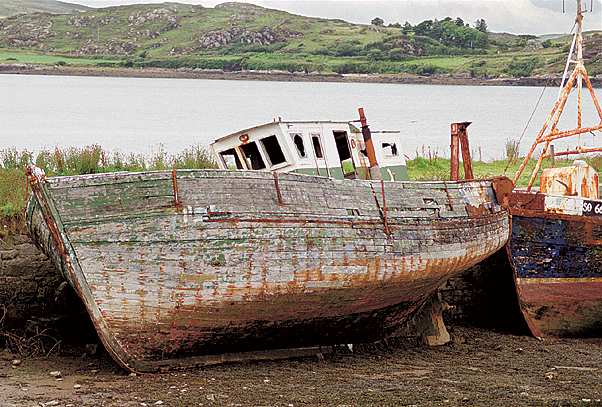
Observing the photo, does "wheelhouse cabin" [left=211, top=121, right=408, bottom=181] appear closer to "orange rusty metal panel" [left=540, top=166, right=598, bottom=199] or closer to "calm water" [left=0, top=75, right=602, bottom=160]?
"orange rusty metal panel" [left=540, top=166, right=598, bottom=199]

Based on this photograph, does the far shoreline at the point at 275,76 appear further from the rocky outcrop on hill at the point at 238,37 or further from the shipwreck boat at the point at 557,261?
the shipwreck boat at the point at 557,261

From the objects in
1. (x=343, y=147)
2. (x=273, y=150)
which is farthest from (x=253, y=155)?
(x=343, y=147)

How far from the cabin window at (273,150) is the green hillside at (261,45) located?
3323 inches

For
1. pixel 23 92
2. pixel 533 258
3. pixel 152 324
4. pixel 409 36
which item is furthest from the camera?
pixel 409 36

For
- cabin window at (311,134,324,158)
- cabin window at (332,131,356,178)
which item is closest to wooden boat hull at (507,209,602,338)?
cabin window at (332,131,356,178)

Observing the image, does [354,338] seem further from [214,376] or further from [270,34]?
[270,34]

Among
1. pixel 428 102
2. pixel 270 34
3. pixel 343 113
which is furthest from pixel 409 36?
pixel 343 113

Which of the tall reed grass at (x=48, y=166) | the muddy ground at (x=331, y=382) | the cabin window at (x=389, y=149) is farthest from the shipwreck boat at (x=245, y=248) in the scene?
the tall reed grass at (x=48, y=166)

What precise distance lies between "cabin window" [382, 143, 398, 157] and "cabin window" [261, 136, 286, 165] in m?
2.19

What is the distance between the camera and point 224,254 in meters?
6.36

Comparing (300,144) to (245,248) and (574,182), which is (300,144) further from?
(574,182)

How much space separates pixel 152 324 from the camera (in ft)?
21.2

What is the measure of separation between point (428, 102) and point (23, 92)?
46.5 metres

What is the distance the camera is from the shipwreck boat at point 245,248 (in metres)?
6.16
